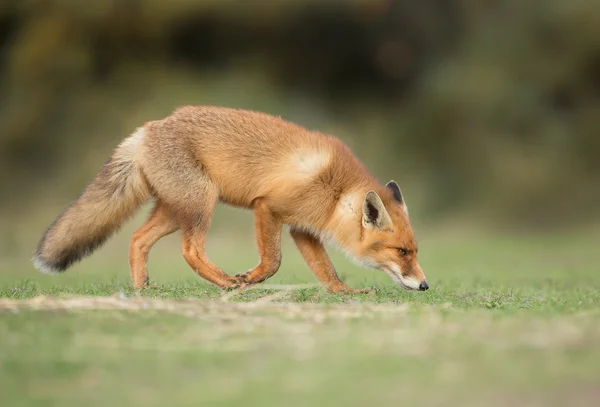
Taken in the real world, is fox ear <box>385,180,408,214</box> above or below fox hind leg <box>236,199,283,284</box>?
above

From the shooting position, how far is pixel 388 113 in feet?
67.1

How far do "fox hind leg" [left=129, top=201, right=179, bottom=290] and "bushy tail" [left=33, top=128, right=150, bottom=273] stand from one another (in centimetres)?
33

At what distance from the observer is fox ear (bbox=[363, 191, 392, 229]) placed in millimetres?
7797

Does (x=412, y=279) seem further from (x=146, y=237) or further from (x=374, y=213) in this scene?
(x=146, y=237)

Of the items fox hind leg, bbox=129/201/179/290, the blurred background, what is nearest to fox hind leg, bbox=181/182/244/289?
fox hind leg, bbox=129/201/179/290

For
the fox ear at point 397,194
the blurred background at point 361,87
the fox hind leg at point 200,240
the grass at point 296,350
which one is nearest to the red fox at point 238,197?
the fox hind leg at point 200,240

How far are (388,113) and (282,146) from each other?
12.5m

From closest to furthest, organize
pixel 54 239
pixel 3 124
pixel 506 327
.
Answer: pixel 506 327
pixel 54 239
pixel 3 124

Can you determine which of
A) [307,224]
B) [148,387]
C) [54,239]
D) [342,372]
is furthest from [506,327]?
[54,239]

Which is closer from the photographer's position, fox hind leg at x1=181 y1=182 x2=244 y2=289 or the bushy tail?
the bushy tail

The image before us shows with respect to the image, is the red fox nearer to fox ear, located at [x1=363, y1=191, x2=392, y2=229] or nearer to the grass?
fox ear, located at [x1=363, y1=191, x2=392, y2=229]

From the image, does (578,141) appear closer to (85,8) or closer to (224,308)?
(85,8)

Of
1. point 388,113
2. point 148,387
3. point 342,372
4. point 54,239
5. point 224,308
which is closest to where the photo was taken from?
point 148,387

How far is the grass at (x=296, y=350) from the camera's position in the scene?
392cm
